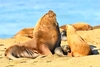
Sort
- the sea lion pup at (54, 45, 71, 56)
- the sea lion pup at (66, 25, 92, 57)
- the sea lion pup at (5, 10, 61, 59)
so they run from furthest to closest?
the sea lion pup at (5, 10, 61, 59) < the sea lion pup at (54, 45, 71, 56) < the sea lion pup at (66, 25, 92, 57)

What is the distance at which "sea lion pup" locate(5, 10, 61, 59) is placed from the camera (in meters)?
9.61

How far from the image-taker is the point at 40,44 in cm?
971

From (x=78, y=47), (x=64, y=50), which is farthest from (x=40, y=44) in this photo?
(x=78, y=47)

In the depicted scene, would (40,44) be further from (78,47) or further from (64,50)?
(78,47)

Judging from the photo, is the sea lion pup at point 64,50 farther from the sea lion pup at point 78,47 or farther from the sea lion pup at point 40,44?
the sea lion pup at point 40,44

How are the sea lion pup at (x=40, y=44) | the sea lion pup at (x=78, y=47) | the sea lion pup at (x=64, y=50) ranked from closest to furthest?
the sea lion pup at (x=78, y=47)
the sea lion pup at (x=64, y=50)
the sea lion pup at (x=40, y=44)

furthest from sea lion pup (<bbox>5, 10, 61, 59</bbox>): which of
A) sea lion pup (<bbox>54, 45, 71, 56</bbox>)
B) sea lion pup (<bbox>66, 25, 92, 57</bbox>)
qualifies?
sea lion pup (<bbox>66, 25, 92, 57</bbox>)

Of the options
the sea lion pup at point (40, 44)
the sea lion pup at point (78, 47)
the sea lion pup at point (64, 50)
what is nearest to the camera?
the sea lion pup at point (78, 47)

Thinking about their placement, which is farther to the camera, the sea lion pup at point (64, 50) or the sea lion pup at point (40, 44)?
the sea lion pup at point (40, 44)

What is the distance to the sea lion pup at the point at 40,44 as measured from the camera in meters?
9.61

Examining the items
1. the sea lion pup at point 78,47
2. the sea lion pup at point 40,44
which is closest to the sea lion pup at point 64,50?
the sea lion pup at point 78,47

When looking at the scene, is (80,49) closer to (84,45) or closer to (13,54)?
(84,45)

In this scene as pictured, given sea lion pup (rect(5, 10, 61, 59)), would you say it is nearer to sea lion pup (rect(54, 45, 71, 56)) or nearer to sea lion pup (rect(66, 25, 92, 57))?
sea lion pup (rect(54, 45, 71, 56))

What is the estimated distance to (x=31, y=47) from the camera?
32.1 ft
